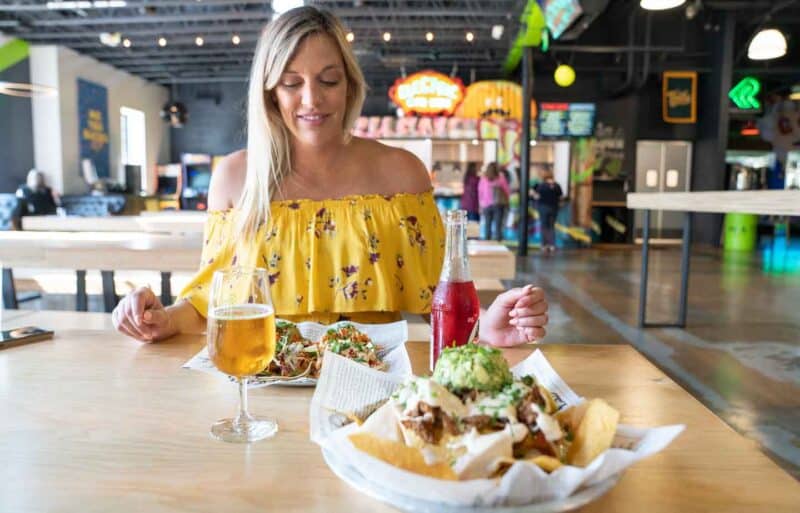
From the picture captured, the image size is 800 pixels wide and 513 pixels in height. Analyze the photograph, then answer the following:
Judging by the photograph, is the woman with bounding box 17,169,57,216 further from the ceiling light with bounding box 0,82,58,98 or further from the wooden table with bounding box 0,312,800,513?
the wooden table with bounding box 0,312,800,513

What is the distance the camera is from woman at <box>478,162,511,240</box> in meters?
10.4

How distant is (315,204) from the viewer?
1.53m

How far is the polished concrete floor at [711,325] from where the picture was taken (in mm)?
3152

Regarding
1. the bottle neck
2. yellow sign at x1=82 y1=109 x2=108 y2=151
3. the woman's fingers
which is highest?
yellow sign at x1=82 y1=109 x2=108 y2=151

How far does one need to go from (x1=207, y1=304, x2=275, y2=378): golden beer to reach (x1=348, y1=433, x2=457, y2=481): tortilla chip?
0.26 meters

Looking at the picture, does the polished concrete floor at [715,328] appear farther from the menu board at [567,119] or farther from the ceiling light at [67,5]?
the ceiling light at [67,5]

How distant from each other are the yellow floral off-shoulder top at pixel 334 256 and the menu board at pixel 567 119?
1117 cm

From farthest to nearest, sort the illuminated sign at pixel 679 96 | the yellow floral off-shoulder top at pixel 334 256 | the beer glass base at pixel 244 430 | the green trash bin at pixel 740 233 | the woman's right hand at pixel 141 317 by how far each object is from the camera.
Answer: the illuminated sign at pixel 679 96 → the green trash bin at pixel 740 233 → the yellow floral off-shoulder top at pixel 334 256 → the woman's right hand at pixel 141 317 → the beer glass base at pixel 244 430

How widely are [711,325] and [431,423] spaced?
5118 mm

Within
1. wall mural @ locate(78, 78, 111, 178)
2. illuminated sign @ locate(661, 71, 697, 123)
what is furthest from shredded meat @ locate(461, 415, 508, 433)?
illuminated sign @ locate(661, 71, 697, 123)

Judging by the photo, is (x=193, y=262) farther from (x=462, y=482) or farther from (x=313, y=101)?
(x=462, y=482)

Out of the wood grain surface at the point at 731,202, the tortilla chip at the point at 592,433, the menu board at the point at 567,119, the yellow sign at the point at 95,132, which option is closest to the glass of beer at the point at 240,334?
the tortilla chip at the point at 592,433

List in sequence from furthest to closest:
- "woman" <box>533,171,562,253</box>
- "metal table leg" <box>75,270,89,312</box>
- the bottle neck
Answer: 1. "woman" <box>533,171,562,253</box>
2. "metal table leg" <box>75,270,89,312</box>
3. the bottle neck

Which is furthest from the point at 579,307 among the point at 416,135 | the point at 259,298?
the point at 416,135
